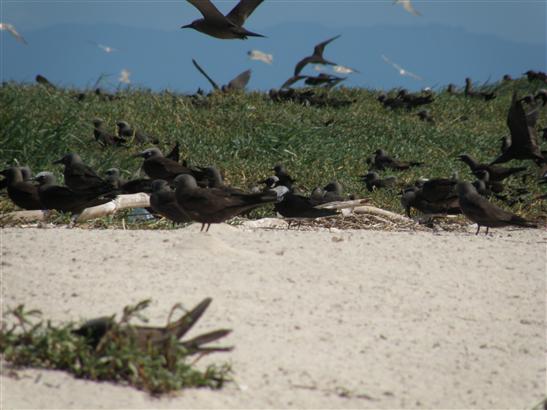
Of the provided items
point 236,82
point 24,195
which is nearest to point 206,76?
point 236,82

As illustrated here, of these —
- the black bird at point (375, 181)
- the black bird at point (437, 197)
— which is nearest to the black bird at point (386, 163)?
the black bird at point (375, 181)

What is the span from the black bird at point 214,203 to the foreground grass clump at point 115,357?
8.33 ft

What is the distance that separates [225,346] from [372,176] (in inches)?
273

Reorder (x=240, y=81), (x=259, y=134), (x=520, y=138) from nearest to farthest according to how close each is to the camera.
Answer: (x=520, y=138) → (x=259, y=134) → (x=240, y=81)

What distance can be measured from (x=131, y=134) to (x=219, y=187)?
Answer: 16.3ft

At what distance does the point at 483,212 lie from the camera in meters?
8.80

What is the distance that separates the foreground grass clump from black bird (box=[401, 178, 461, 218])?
5377mm

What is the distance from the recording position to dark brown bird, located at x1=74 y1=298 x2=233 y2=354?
178 inches

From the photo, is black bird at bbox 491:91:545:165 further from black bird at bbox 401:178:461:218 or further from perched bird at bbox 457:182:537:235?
perched bird at bbox 457:182:537:235

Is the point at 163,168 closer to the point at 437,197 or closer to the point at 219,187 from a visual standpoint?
the point at 219,187

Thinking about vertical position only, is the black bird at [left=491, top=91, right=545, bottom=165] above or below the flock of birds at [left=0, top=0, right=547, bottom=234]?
above

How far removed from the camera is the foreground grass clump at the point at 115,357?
439 cm

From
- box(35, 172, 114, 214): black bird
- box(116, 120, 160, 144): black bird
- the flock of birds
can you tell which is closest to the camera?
the flock of birds

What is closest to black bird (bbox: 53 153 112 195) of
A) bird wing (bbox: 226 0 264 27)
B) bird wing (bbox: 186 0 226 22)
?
bird wing (bbox: 186 0 226 22)
